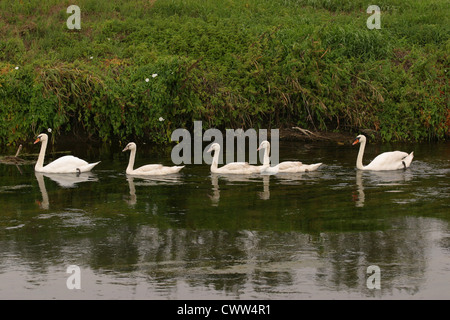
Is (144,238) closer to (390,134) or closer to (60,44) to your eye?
(390,134)

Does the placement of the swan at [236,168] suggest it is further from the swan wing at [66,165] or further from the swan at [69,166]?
the swan wing at [66,165]

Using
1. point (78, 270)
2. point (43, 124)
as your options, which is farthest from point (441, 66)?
point (78, 270)

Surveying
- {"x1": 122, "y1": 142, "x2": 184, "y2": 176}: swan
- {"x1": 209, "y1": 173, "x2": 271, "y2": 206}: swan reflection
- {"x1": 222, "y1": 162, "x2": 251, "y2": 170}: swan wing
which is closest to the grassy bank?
{"x1": 122, "y1": 142, "x2": 184, "y2": 176}: swan

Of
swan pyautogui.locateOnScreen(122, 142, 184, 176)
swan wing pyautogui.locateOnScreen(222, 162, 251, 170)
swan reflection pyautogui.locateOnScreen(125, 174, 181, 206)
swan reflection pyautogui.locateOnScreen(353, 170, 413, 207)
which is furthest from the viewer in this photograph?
swan wing pyautogui.locateOnScreen(222, 162, 251, 170)

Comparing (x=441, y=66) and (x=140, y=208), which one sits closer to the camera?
(x=140, y=208)

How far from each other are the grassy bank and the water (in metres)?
4.18

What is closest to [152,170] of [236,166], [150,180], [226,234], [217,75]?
[150,180]

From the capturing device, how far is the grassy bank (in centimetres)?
2328

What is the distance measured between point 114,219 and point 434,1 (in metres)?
24.0

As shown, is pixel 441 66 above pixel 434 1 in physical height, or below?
below

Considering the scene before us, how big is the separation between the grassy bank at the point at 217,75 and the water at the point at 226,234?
4.18 m

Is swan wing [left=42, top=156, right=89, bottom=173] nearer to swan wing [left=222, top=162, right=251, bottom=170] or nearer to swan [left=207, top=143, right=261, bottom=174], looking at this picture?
swan [left=207, top=143, right=261, bottom=174]

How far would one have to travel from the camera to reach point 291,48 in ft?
84.9

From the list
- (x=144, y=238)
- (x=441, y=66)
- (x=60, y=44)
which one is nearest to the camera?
(x=144, y=238)
